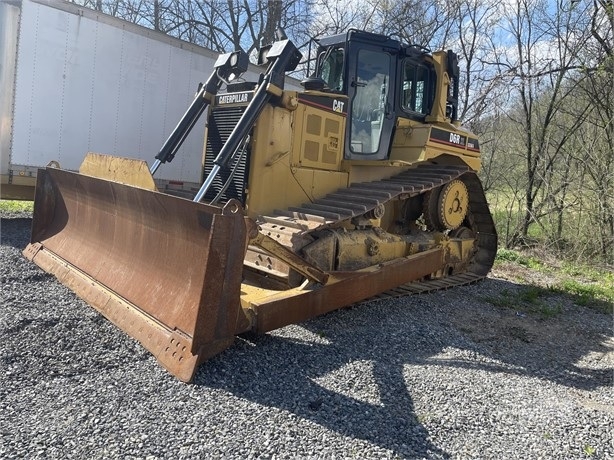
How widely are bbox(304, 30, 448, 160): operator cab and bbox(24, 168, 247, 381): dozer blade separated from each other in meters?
2.68

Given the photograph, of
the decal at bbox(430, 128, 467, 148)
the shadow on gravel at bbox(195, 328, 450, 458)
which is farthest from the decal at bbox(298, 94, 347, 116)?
the shadow on gravel at bbox(195, 328, 450, 458)

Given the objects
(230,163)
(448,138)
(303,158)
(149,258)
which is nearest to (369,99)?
(303,158)

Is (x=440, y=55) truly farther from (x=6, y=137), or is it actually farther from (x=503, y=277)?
(x=6, y=137)

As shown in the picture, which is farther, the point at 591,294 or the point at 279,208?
the point at 591,294

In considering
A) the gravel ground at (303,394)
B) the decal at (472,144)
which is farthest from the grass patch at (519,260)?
the gravel ground at (303,394)

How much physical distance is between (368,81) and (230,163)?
6.55ft

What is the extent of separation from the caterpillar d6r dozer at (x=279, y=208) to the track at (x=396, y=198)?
0.08ft

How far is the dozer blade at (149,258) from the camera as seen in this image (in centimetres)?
344

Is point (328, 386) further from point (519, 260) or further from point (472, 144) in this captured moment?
point (519, 260)

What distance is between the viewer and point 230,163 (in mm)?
5570

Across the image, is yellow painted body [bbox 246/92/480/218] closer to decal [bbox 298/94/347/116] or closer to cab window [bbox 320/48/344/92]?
decal [bbox 298/94/347/116]

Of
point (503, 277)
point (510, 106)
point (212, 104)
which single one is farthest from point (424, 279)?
point (510, 106)

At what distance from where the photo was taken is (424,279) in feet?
22.8

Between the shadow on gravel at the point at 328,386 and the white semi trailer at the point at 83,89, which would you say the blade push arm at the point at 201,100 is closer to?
the white semi trailer at the point at 83,89
